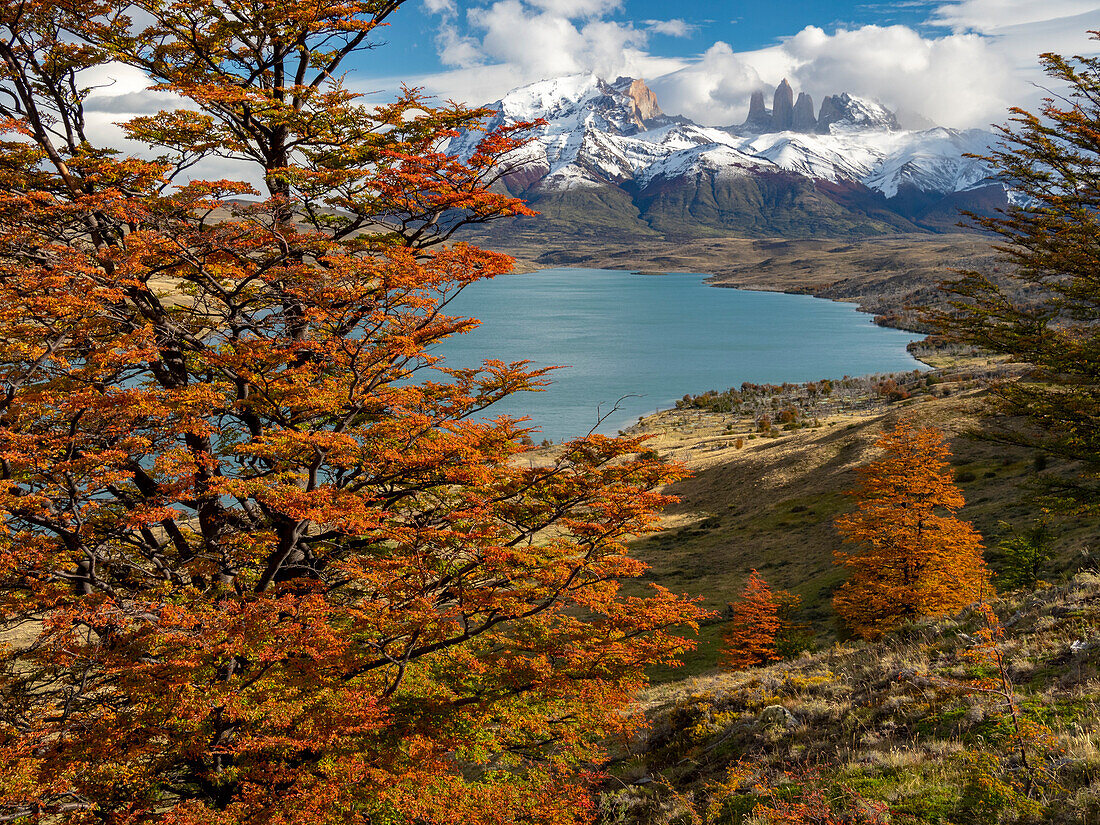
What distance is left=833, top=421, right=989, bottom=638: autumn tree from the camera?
17.7 m

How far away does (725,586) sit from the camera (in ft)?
105

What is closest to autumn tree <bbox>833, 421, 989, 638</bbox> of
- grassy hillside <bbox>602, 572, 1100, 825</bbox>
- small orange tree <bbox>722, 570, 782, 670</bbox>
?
grassy hillside <bbox>602, 572, 1100, 825</bbox>

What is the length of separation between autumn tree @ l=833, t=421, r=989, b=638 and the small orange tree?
2.48 metres

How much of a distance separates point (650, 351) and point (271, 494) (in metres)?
109

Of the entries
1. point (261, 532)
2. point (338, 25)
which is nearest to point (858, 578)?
point (261, 532)

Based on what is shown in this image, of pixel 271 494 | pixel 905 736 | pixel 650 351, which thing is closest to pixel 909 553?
pixel 905 736

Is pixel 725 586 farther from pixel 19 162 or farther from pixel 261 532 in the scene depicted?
pixel 19 162

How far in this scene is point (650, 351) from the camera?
115562mm

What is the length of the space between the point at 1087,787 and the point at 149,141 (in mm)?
17253

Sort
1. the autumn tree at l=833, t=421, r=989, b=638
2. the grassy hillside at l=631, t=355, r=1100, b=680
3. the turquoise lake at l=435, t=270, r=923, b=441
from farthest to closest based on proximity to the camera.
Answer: the turquoise lake at l=435, t=270, r=923, b=441 < the grassy hillside at l=631, t=355, r=1100, b=680 < the autumn tree at l=833, t=421, r=989, b=638

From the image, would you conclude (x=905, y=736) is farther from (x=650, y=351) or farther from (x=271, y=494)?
(x=650, y=351)

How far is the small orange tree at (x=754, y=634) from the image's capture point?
67.7 feet

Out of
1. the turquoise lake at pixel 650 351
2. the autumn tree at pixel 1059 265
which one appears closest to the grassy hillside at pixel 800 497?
the autumn tree at pixel 1059 265

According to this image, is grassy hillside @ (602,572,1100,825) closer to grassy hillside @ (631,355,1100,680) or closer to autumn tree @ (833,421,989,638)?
autumn tree @ (833,421,989,638)
